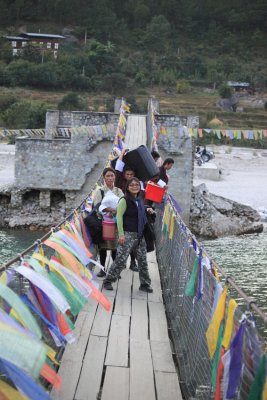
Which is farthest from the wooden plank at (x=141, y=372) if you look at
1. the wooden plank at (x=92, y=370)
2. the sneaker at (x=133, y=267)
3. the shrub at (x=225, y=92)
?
the shrub at (x=225, y=92)

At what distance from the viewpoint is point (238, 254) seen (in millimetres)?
20094

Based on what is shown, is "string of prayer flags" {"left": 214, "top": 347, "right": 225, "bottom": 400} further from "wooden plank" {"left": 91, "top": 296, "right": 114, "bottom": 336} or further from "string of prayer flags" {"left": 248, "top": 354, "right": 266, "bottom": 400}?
"wooden plank" {"left": 91, "top": 296, "right": 114, "bottom": 336}

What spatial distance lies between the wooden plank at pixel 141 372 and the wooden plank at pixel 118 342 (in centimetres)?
7

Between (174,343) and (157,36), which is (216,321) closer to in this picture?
(174,343)

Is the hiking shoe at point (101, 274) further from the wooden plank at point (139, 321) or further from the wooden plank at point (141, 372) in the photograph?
the wooden plank at point (141, 372)

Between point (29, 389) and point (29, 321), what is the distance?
22.2 inches

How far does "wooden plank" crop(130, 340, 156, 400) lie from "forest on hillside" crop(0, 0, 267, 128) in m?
58.0

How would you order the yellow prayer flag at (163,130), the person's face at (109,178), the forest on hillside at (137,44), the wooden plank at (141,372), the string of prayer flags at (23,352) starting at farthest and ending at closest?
the forest on hillside at (137,44) < the yellow prayer flag at (163,130) < the person's face at (109,178) < the wooden plank at (141,372) < the string of prayer flags at (23,352)

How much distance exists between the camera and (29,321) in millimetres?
3842

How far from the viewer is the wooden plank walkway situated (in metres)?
4.85

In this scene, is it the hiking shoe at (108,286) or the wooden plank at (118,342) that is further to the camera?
the hiking shoe at (108,286)

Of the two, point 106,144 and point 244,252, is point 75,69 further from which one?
point 244,252

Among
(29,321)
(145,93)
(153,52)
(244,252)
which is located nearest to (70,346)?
(29,321)

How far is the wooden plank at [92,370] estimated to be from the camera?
188 inches
